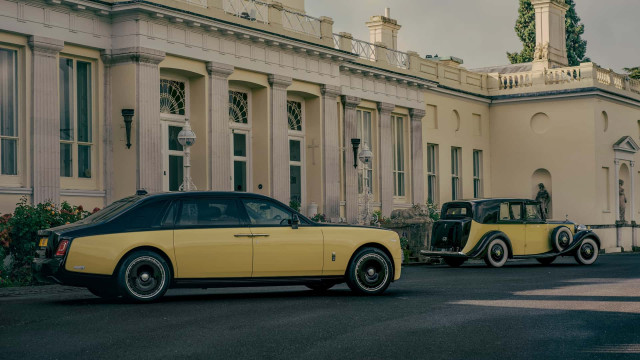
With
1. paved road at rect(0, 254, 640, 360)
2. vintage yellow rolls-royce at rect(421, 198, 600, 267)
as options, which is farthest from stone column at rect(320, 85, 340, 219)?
paved road at rect(0, 254, 640, 360)

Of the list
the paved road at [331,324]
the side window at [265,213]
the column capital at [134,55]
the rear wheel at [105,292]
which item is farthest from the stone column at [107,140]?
the side window at [265,213]

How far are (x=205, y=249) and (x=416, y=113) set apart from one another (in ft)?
86.6

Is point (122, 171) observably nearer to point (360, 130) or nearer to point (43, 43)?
point (43, 43)

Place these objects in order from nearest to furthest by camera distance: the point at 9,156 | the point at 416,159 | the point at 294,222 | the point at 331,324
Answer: the point at 331,324
the point at 294,222
the point at 9,156
the point at 416,159

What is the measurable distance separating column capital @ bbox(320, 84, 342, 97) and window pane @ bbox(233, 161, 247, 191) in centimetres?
422

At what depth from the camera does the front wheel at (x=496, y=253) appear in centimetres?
2400

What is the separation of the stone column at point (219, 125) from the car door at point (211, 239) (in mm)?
13420

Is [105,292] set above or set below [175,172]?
below

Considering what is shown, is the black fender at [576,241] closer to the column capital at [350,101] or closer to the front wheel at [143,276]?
the column capital at [350,101]

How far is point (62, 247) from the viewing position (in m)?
12.5

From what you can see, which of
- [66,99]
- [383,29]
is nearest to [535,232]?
[66,99]

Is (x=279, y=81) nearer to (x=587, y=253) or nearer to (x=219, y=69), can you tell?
(x=219, y=69)

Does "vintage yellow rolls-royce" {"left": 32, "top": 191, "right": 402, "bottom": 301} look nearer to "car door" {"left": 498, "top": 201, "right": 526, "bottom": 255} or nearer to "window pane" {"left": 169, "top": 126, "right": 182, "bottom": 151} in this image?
"car door" {"left": 498, "top": 201, "right": 526, "bottom": 255}

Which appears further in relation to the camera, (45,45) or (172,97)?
(172,97)
